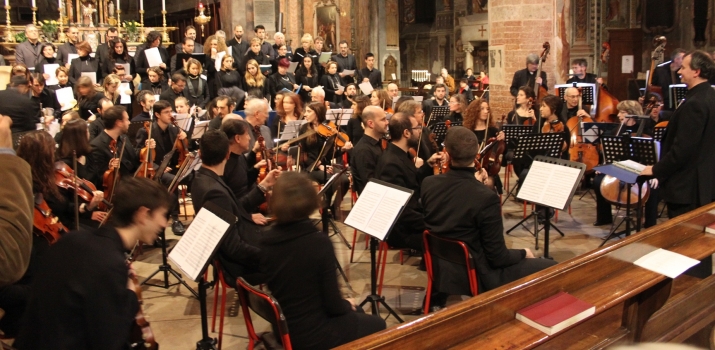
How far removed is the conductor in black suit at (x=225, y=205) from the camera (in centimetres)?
395

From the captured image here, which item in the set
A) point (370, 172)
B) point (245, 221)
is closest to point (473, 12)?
point (370, 172)

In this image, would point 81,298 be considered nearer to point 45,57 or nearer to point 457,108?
point 457,108

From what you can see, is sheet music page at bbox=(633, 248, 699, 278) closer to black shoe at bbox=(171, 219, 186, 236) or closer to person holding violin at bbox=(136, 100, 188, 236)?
person holding violin at bbox=(136, 100, 188, 236)

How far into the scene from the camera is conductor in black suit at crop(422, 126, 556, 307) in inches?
154

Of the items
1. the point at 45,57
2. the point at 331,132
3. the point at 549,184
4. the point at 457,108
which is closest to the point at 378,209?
the point at 549,184

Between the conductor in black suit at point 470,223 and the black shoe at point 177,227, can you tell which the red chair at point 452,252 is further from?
the black shoe at point 177,227

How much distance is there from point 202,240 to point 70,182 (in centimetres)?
190

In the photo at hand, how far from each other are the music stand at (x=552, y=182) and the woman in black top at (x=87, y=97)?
19.0ft

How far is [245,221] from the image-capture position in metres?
4.45

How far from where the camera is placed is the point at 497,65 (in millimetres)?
10320

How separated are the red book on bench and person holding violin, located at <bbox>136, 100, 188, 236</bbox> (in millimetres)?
4730

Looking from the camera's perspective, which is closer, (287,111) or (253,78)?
(287,111)

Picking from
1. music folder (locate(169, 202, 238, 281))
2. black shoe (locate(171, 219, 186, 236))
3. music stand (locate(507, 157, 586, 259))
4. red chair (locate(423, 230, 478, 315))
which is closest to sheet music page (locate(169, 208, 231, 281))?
music folder (locate(169, 202, 238, 281))

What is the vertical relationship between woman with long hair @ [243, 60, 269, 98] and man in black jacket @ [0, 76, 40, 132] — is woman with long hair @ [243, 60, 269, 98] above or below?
above
